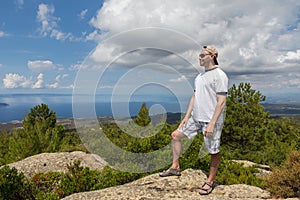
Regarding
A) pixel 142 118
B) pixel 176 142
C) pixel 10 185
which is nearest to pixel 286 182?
pixel 176 142

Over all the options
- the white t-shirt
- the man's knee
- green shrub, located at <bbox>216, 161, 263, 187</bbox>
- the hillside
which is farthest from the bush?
the man's knee

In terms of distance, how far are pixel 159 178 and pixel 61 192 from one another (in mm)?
2379

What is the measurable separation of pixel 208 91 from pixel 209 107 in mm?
220

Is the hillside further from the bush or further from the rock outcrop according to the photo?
the bush

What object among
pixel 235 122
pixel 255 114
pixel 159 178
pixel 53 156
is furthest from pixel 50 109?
pixel 159 178

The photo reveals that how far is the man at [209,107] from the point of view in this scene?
3572 mm

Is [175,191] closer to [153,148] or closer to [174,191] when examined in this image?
[174,191]

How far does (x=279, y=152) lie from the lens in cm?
1335

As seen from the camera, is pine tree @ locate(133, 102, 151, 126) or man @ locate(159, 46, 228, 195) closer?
man @ locate(159, 46, 228, 195)

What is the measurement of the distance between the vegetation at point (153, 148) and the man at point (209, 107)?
1.44 m

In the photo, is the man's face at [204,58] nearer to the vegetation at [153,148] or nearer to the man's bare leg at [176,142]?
the man's bare leg at [176,142]

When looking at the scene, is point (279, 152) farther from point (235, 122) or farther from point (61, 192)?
point (61, 192)

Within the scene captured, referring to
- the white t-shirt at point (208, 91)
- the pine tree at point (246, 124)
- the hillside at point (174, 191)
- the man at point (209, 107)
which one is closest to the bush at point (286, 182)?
the hillside at point (174, 191)

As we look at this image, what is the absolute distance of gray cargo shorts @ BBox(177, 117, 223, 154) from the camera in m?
3.76
